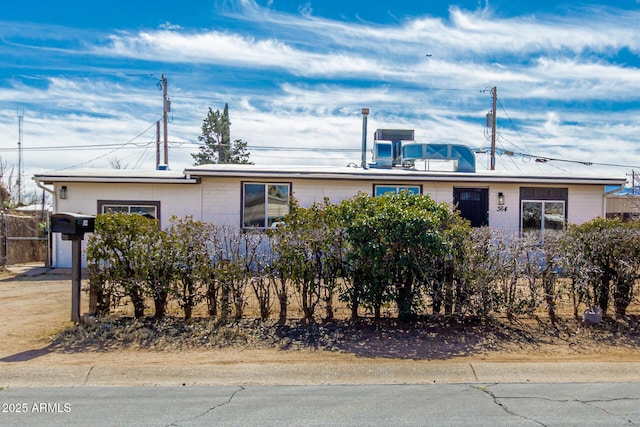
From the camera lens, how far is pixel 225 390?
6.58m

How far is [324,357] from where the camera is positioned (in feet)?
25.8

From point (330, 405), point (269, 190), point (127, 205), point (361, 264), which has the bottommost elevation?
point (330, 405)

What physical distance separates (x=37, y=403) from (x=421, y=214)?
577 cm

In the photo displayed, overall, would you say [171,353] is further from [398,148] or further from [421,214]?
[398,148]

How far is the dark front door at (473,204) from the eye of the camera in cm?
1706

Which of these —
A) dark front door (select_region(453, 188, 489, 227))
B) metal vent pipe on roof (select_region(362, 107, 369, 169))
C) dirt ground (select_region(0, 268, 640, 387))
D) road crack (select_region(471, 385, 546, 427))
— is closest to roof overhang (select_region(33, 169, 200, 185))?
metal vent pipe on roof (select_region(362, 107, 369, 169))

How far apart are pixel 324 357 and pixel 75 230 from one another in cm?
433

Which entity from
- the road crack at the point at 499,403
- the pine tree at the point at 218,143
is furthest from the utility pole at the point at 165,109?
the road crack at the point at 499,403

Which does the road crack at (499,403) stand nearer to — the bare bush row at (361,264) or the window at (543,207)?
the bare bush row at (361,264)

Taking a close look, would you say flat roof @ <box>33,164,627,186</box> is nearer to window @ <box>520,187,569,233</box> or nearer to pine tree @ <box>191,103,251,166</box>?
window @ <box>520,187,569,233</box>

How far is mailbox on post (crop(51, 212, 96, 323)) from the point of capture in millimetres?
8789

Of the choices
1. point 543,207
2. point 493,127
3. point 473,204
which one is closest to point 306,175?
point 473,204

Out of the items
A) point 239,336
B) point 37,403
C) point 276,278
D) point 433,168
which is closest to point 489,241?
point 276,278

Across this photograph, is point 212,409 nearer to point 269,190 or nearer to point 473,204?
point 269,190
